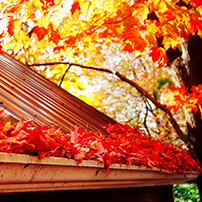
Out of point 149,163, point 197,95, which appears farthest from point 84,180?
point 197,95

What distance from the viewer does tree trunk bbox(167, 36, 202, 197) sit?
5.51m

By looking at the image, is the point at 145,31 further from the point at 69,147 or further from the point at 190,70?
the point at 190,70

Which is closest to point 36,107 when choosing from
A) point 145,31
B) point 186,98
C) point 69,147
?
point 69,147

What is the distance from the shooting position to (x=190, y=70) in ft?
18.8

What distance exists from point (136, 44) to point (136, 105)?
50.5 feet

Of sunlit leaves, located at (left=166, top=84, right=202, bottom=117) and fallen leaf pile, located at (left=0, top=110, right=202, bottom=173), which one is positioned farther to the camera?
sunlit leaves, located at (left=166, top=84, right=202, bottom=117)

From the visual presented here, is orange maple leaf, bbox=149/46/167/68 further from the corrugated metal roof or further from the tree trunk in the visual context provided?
the tree trunk

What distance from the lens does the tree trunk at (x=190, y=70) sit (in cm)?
551

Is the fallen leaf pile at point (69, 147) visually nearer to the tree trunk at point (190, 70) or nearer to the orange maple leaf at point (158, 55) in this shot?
the orange maple leaf at point (158, 55)

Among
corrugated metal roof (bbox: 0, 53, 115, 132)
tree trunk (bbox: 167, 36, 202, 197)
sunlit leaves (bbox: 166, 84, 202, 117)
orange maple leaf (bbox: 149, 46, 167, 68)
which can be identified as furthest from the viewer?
tree trunk (bbox: 167, 36, 202, 197)

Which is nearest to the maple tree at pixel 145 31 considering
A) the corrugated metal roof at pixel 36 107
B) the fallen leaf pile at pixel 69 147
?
the corrugated metal roof at pixel 36 107

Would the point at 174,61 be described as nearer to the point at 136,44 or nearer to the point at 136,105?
the point at 136,44

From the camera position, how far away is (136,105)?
18609 millimetres

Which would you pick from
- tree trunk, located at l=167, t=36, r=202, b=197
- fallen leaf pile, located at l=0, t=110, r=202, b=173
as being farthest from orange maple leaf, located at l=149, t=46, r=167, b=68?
tree trunk, located at l=167, t=36, r=202, b=197
